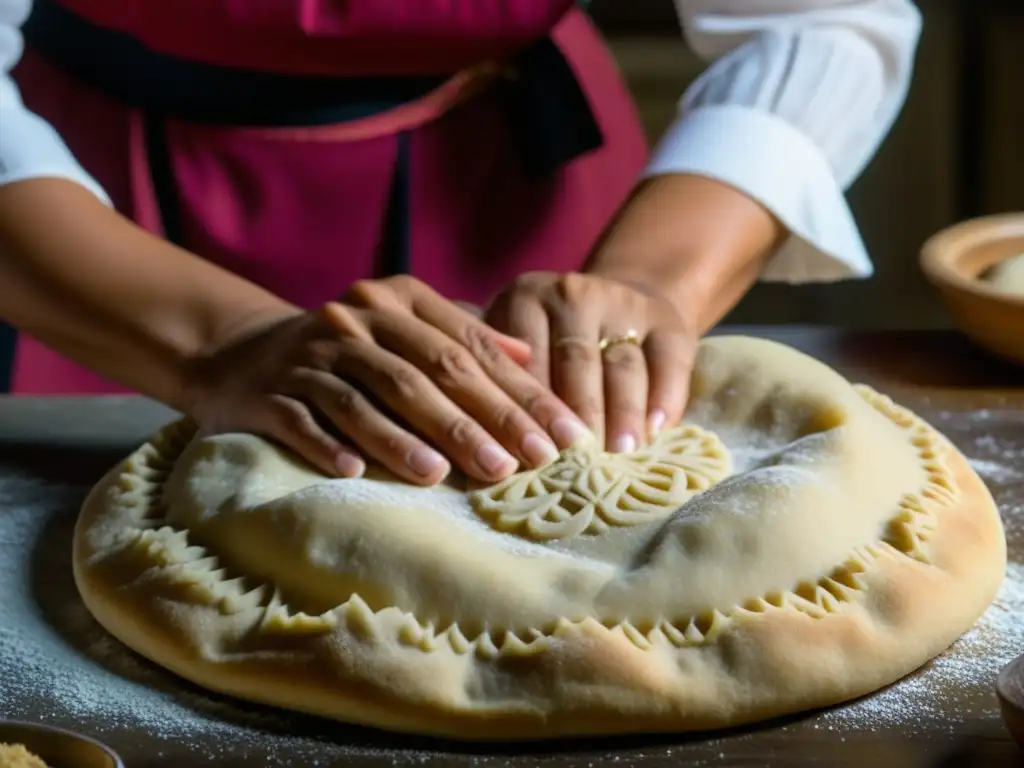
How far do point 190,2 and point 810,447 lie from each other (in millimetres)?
701

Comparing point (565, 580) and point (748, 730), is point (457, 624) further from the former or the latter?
point (748, 730)

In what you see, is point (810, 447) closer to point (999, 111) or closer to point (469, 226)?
point (469, 226)

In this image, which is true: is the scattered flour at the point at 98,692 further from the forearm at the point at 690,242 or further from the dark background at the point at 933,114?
the dark background at the point at 933,114

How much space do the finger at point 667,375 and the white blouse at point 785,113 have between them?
0.25 meters

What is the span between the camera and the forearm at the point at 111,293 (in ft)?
3.79

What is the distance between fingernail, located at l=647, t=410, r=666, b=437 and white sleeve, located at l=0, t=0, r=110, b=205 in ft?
1.85

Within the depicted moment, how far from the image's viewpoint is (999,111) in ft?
8.06

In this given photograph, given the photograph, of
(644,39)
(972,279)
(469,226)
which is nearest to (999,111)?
(644,39)

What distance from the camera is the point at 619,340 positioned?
1087 millimetres

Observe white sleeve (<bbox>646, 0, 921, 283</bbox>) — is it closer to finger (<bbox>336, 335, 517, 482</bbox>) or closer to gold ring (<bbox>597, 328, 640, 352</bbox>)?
gold ring (<bbox>597, 328, 640, 352</bbox>)

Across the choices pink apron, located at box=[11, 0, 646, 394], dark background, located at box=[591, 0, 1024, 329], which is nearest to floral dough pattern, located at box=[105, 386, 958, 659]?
pink apron, located at box=[11, 0, 646, 394]

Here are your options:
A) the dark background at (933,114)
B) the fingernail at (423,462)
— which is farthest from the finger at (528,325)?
the dark background at (933,114)

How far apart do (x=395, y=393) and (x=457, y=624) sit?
0.69ft

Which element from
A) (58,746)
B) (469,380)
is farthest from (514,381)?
(58,746)
